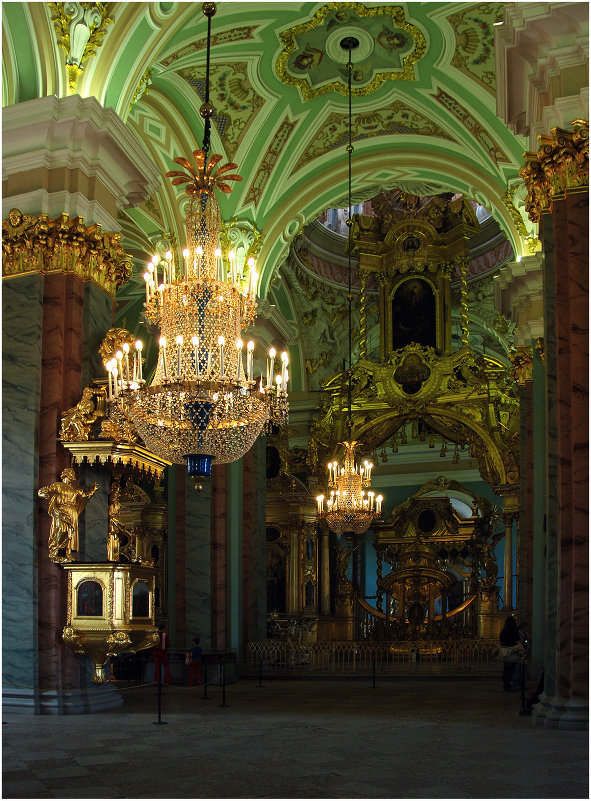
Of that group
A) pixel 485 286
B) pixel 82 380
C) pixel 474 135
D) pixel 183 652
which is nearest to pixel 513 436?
pixel 485 286

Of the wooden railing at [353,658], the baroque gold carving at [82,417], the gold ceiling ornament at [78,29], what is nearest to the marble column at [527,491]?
the wooden railing at [353,658]

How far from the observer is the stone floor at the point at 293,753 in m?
5.81

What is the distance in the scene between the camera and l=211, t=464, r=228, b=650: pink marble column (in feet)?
47.9

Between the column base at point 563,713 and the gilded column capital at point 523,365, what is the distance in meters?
8.22

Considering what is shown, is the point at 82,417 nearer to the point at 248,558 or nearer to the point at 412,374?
the point at 248,558

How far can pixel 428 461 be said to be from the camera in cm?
2778

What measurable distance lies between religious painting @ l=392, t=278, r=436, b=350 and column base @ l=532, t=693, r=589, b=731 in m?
12.6

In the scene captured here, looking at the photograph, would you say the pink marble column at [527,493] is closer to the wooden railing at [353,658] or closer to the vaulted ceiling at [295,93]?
the wooden railing at [353,658]

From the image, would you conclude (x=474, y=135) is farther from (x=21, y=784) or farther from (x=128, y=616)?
(x=21, y=784)

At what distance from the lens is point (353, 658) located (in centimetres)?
1808

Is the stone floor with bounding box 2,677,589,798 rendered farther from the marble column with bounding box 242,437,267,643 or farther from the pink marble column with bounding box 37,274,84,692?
the marble column with bounding box 242,437,267,643

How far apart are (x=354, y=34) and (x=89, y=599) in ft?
27.6

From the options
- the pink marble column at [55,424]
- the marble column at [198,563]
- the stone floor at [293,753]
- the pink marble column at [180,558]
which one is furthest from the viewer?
the pink marble column at [180,558]

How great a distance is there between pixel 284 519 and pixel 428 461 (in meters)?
7.18
